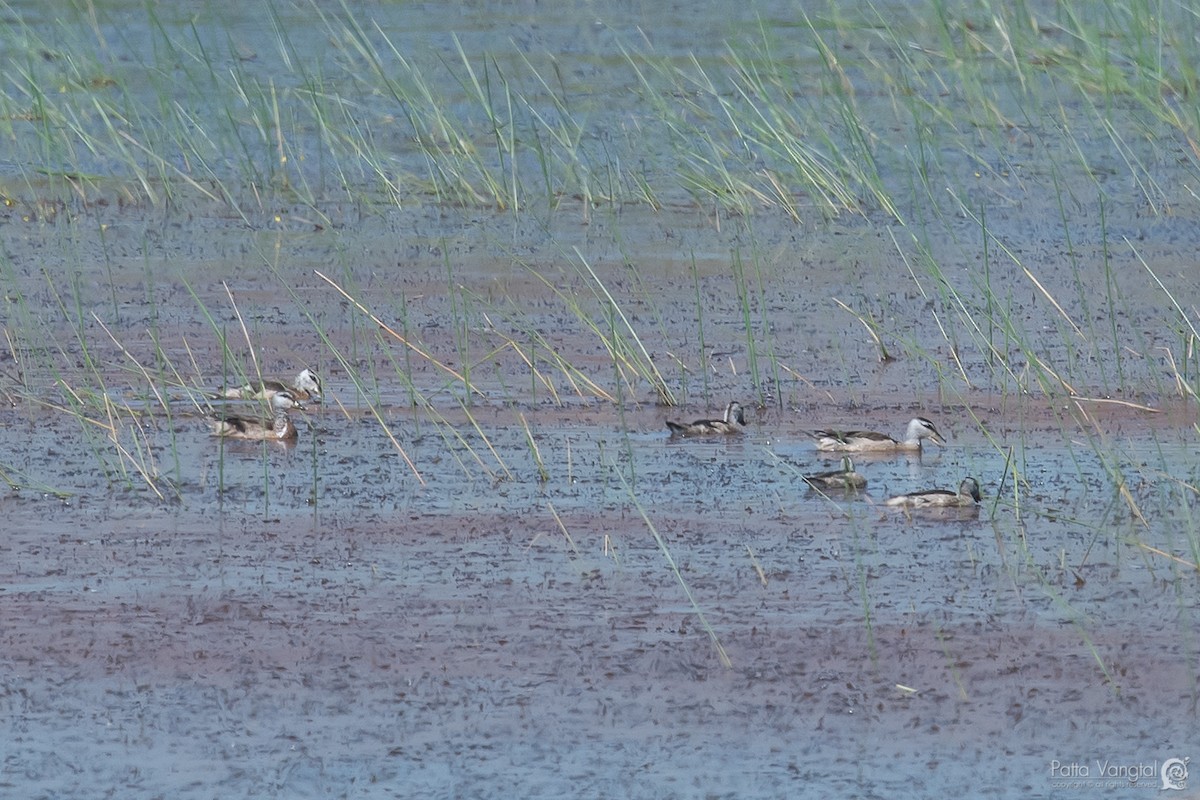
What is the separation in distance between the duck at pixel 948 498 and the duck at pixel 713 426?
3.49 ft

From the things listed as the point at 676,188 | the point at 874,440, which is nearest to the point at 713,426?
the point at 874,440

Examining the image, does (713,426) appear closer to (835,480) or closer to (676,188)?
(835,480)

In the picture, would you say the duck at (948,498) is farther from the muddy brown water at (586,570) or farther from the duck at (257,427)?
the duck at (257,427)

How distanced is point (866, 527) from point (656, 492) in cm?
78

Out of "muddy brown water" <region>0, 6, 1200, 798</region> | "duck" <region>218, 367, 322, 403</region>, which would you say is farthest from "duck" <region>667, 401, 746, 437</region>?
"duck" <region>218, 367, 322, 403</region>

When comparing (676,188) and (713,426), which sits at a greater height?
(713,426)

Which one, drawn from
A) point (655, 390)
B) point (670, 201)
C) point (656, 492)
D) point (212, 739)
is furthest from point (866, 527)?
point (670, 201)

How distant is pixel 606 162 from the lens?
13.3m

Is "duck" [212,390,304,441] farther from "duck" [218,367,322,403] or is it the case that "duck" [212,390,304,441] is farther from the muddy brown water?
"duck" [218,367,322,403]

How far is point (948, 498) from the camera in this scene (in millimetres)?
7047

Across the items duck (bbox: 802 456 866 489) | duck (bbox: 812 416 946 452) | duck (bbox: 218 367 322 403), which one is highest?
duck (bbox: 802 456 866 489)

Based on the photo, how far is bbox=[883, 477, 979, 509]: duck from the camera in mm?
7062

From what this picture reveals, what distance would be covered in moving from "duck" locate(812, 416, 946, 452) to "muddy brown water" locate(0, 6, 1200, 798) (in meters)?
0.06

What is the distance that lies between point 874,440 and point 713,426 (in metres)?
0.60
